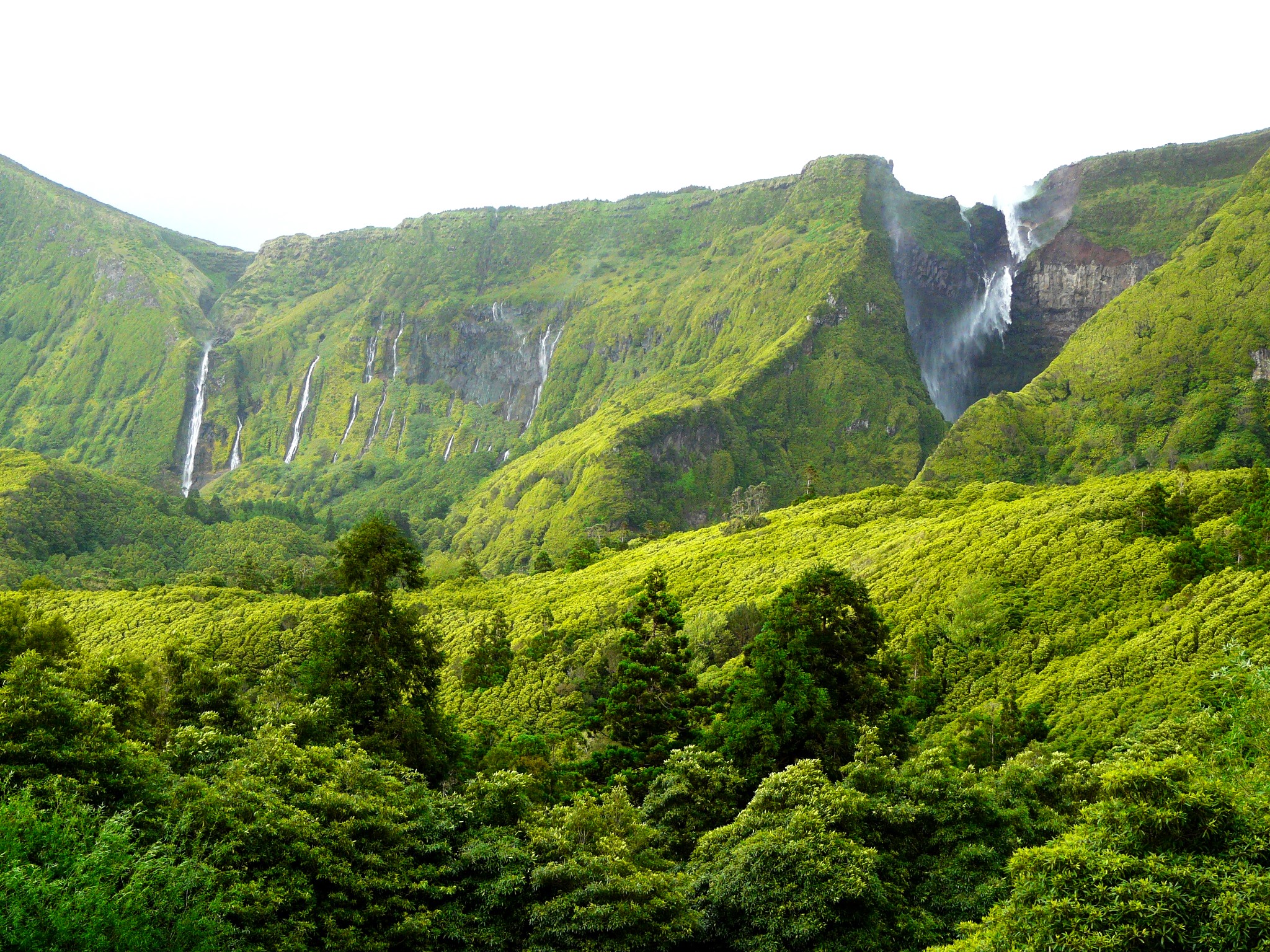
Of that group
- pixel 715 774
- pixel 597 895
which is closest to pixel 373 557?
pixel 715 774

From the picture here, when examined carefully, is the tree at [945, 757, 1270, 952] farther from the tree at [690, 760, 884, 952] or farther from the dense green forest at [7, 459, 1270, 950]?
the tree at [690, 760, 884, 952]

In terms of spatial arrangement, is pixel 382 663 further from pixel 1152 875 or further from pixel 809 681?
pixel 1152 875

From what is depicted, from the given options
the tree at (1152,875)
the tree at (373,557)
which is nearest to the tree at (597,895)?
the tree at (1152,875)

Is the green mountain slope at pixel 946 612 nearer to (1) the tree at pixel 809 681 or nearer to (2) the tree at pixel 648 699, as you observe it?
(2) the tree at pixel 648 699

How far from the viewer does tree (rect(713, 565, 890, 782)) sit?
46.5m

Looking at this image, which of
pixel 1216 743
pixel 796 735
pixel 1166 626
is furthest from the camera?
pixel 1166 626

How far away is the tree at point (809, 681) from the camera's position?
46.5 meters

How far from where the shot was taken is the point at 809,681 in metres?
47.3

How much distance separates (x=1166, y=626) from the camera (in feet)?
186

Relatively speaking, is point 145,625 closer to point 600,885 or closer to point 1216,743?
point 600,885

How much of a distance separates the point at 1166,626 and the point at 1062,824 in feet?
87.6

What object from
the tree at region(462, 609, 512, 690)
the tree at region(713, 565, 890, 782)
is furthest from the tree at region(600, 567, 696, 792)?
the tree at region(462, 609, 512, 690)

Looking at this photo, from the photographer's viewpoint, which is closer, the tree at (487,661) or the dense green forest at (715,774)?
the dense green forest at (715,774)

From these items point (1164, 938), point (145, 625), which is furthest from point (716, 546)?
point (1164, 938)
